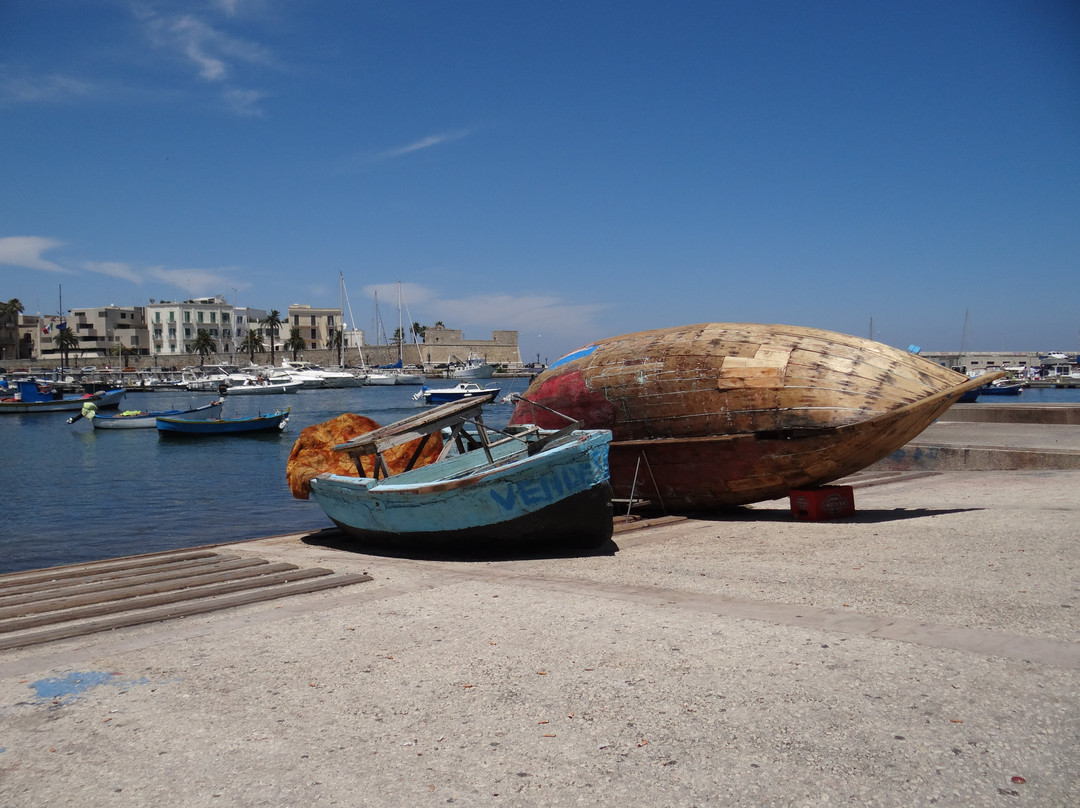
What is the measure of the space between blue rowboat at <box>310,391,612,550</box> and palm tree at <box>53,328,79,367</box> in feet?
423

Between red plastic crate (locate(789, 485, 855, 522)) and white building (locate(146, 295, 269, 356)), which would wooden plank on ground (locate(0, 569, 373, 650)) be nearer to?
red plastic crate (locate(789, 485, 855, 522))

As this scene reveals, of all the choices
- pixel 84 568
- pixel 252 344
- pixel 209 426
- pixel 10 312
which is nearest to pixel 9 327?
pixel 10 312

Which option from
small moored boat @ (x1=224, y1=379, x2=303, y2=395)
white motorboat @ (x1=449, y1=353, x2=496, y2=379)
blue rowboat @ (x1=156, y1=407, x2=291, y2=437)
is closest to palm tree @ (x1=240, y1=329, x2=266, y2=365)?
white motorboat @ (x1=449, y1=353, x2=496, y2=379)

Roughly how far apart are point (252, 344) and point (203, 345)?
24.0 feet

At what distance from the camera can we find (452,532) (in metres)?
9.05

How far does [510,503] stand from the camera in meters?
8.60

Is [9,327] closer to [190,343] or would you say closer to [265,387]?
[190,343]

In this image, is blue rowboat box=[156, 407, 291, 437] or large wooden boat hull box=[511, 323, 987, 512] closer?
large wooden boat hull box=[511, 323, 987, 512]

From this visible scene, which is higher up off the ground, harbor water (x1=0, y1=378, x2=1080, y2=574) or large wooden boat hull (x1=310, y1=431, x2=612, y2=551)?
large wooden boat hull (x1=310, y1=431, x2=612, y2=551)

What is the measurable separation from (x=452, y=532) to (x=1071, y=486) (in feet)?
27.4

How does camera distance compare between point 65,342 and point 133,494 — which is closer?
point 133,494

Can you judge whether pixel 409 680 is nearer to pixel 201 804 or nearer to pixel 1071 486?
pixel 201 804

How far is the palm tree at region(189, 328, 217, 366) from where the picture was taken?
130 m

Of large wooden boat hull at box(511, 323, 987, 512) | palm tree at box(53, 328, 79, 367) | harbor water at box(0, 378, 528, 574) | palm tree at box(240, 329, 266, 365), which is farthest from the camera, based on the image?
palm tree at box(240, 329, 266, 365)
